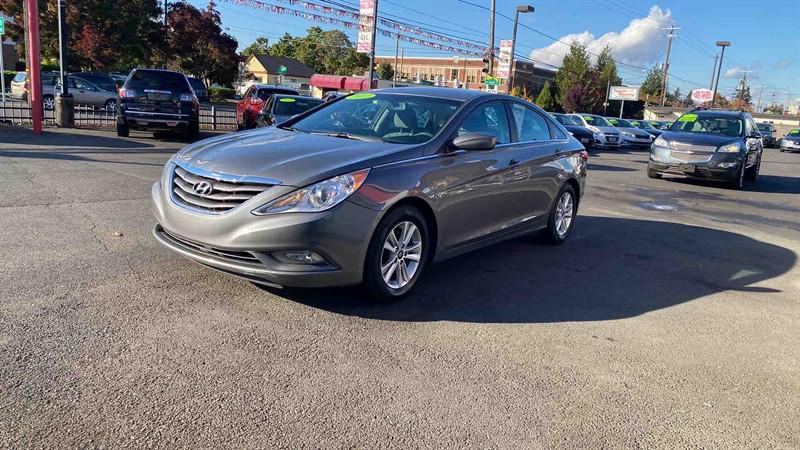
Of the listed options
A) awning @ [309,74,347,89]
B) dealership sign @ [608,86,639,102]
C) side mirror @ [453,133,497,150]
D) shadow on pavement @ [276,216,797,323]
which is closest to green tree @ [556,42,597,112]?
dealership sign @ [608,86,639,102]

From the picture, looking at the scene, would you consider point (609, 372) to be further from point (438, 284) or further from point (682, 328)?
point (438, 284)

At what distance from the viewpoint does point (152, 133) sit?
55.4 feet

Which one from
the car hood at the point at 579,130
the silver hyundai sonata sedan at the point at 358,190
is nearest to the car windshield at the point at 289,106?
the silver hyundai sonata sedan at the point at 358,190

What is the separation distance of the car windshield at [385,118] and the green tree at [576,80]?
2260 inches

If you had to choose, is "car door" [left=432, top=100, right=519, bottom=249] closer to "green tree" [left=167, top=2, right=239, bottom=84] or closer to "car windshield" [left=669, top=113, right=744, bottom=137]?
"car windshield" [left=669, top=113, right=744, bottom=137]

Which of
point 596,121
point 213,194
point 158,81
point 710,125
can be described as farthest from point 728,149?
point 596,121

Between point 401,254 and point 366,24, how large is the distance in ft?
64.3

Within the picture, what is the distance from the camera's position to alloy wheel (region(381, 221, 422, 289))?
14.6 feet

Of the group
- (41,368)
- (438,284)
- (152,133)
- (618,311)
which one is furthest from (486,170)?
(152,133)

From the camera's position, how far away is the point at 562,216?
Result: 7.05 meters

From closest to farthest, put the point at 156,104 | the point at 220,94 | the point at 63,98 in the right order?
the point at 156,104
the point at 63,98
the point at 220,94

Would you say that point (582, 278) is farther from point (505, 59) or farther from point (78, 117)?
point (505, 59)

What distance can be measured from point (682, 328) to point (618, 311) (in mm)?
474

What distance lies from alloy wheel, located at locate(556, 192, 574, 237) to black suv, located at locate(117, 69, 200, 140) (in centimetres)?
1085
